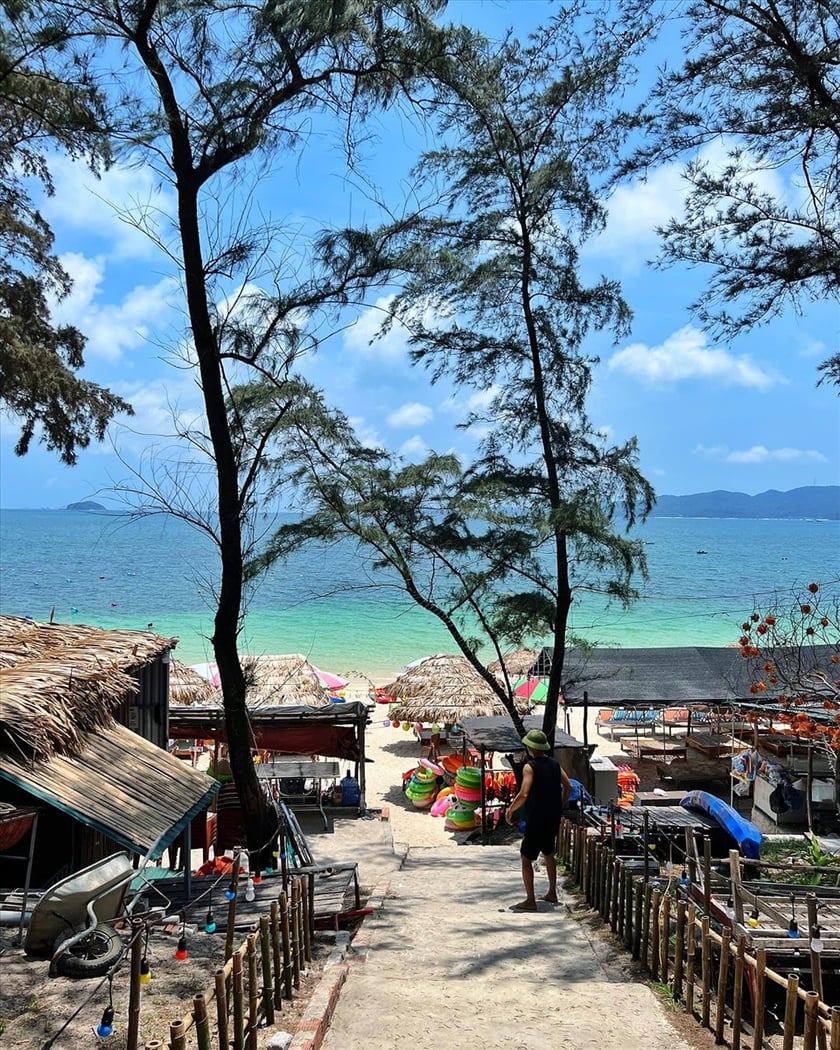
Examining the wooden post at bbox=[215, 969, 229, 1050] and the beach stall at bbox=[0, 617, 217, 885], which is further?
the beach stall at bbox=[0, 617, 217, 885]

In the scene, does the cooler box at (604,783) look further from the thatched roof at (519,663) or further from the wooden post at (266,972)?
the wooden post at (266,972)

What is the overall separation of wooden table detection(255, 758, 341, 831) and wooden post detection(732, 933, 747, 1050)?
844 cm

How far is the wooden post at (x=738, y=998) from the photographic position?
4238 millimetres

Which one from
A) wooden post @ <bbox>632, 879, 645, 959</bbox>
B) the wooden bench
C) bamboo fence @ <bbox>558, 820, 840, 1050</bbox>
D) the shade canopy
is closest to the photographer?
bamboo fence @ <bbox>558, 820, 840, 1050</bbox>

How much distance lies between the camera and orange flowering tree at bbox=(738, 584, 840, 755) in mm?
8625

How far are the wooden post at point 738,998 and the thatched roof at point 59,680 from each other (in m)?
4.18

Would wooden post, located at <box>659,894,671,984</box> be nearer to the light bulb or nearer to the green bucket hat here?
the green bucket hat

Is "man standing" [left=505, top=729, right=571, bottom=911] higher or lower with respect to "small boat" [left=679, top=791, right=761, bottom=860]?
higher

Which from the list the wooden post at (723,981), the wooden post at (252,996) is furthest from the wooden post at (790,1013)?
the wooden post at (252,996)

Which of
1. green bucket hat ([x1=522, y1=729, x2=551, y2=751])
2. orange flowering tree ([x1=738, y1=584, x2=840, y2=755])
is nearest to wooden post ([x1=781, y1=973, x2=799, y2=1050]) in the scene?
green bucket hat ([x1=522, y1=729, x2=551, y2=751])

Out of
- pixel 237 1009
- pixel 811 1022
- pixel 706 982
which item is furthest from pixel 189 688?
pixel 811 1022

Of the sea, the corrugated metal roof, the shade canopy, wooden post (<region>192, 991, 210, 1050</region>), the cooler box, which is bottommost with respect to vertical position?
the cooler box

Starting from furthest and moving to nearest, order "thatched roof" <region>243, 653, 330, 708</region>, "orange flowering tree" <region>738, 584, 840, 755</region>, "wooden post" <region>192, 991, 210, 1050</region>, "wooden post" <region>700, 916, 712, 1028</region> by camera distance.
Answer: "thatched roof" <region>243, 653, 330, 708</region> → "orange flowering tree" <region>738, 584, 840, 755</region> → "wooden post" <region>700, 916, 712, 1028</region> → "wooden post" <region>192, 991, 210, 1050</region>

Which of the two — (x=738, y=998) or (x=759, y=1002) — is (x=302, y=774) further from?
(x=759, y=1002)
